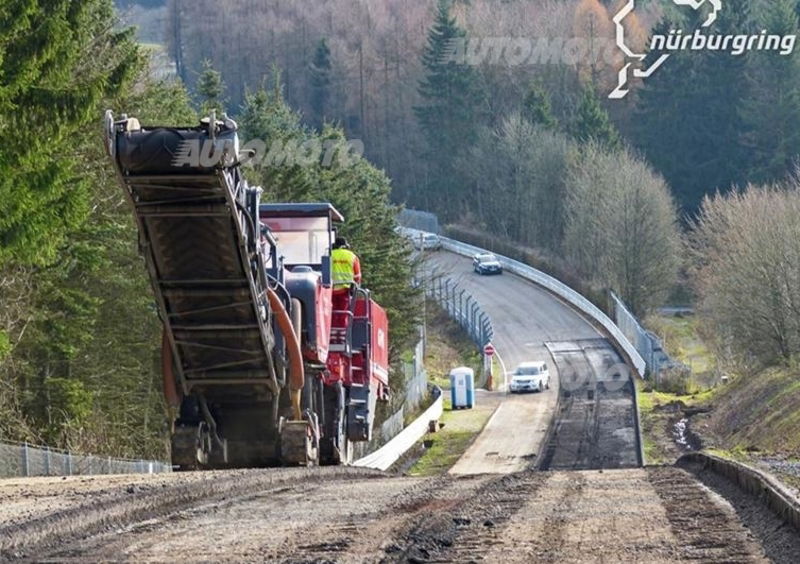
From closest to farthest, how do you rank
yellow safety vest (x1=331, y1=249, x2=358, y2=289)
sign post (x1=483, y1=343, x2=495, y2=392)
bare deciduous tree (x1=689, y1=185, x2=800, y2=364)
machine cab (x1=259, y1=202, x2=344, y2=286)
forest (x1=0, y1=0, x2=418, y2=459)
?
machine cab (x1=259, y1=202, x2=344, y2=286), yellow safety vest (x1=331, y1=249, x2=358, y2=289), forest (x1=0, y1=0, x2=418, y2=459), bare deciduous tree (x1=689, y1=185, x2=800, y2=364), sign post (x1=483, y1=343, x2=495, y2=392)

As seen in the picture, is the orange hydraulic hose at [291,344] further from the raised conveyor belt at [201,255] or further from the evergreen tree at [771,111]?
the evergreen tree at [771,111]

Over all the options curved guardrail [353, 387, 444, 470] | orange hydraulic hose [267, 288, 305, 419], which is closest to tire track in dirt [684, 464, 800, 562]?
orange hydraulic hose [267, 288, 305, 419]

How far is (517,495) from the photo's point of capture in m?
13.0

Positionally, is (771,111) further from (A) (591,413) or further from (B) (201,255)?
(B) (201,255)

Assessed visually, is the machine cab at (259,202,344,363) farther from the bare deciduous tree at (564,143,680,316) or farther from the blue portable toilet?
the bare deciduous tree at (564,143,680,316)

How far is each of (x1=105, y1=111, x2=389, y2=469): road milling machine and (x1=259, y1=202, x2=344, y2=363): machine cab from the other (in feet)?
0.06

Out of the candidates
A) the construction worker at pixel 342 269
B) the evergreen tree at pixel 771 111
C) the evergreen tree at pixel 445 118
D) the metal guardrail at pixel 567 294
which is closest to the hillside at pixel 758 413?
the metal guardrail at pixel 567 294

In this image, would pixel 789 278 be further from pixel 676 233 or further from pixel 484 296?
pixel 484 296

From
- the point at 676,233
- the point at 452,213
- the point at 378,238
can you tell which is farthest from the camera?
the point at 452,213

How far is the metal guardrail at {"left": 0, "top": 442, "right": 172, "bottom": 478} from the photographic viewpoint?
A: 2127 cm

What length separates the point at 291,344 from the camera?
17.7 meters

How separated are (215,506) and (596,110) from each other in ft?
294

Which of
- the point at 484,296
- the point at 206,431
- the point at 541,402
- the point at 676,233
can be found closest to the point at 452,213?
the point at 484,296

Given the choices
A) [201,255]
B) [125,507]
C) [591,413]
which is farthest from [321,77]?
[125,507]
